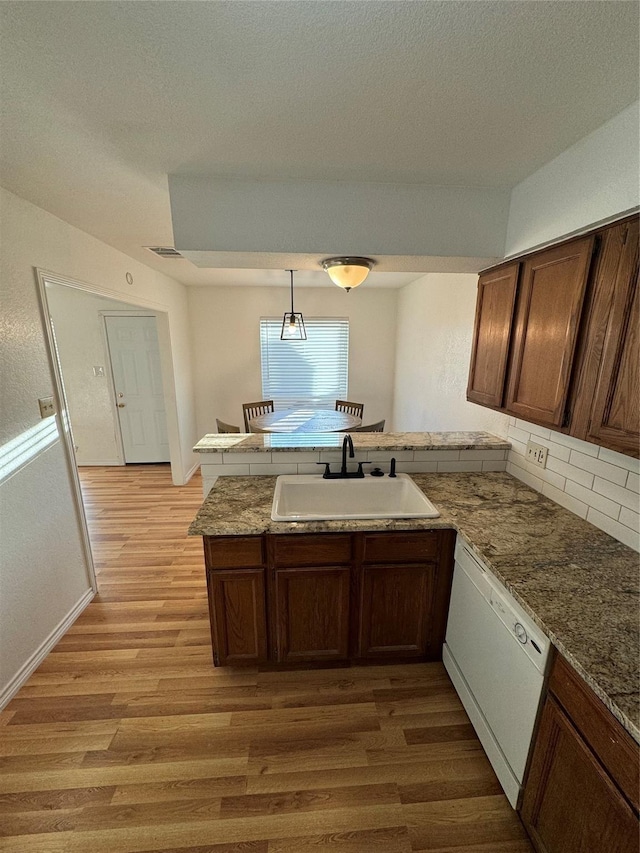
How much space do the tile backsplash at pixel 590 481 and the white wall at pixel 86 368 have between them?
4.48m

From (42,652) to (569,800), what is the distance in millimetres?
2413

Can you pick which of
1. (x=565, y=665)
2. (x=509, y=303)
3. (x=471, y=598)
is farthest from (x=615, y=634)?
(x=509, y=303)

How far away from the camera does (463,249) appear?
1.81 meters

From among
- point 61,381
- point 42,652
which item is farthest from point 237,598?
point 61,381

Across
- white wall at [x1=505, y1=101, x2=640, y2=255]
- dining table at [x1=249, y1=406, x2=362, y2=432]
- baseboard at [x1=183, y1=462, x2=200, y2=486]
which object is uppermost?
white wall at [x1=505, y1=101, x2=640, y2=255]

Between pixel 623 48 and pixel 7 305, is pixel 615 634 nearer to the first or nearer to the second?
pixel 623 48

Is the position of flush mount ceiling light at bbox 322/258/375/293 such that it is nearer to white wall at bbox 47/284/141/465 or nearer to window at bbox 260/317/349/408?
window at bbox 260/317/349/408

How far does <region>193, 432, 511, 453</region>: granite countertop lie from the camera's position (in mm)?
2039

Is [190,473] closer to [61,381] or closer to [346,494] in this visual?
[61,381]

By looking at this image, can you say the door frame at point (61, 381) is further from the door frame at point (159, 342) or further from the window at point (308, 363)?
the window at point (308, 363)

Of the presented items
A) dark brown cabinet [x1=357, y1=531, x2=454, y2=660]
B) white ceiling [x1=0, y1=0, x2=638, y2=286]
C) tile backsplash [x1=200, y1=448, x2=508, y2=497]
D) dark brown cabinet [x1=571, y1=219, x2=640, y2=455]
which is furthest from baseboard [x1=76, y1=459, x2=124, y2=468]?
dark brown cabinet [x1=571, y1=219, x2=640, y2=455]

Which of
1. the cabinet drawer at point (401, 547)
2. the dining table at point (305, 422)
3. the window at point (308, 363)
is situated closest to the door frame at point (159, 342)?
the dining table at point (305, 422)

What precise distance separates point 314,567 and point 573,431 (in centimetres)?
124

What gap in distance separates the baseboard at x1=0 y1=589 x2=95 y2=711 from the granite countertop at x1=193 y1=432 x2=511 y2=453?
51.4 inches
